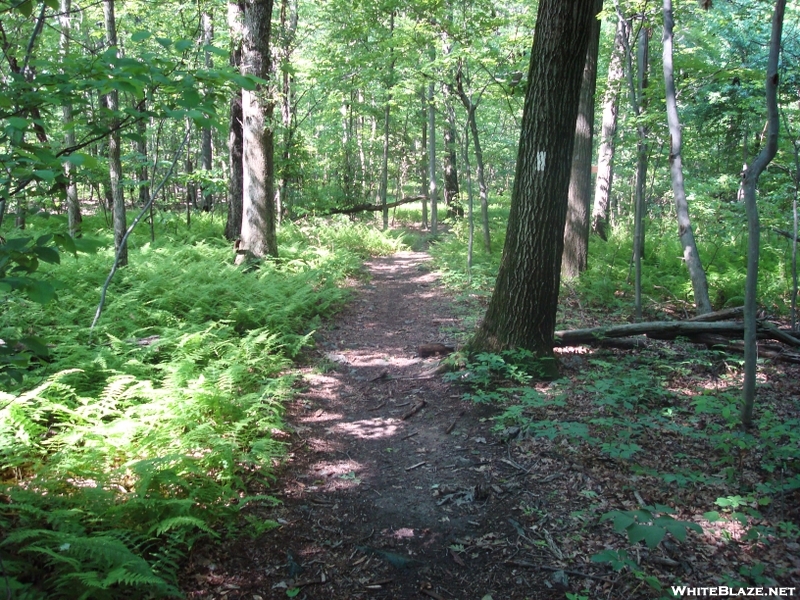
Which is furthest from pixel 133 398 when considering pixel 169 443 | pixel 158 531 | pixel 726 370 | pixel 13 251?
pixel 726 370

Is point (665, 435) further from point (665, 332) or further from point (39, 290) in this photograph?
point (39, 290)

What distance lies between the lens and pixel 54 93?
2473mm

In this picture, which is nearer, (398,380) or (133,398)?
(133,398)

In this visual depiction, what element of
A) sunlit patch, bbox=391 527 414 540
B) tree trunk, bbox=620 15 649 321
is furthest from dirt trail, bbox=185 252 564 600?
tree trunk, bbox=620 15 649 321

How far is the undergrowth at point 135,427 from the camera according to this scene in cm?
279

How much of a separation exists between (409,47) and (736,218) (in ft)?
25.5

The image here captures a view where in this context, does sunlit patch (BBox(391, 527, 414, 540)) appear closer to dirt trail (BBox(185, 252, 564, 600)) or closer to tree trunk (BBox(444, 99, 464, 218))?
dirt trail (BBox(185, 252, 564, 600))

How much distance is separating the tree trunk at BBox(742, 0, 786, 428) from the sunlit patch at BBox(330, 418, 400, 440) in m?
3.24

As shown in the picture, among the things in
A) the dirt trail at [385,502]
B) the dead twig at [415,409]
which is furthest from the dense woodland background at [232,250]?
the dead twig at [415,409]

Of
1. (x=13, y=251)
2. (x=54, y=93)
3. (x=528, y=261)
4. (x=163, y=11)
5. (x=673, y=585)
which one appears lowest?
(x=673, y=585)

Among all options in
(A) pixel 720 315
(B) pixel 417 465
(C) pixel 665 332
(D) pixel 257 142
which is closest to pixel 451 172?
(D) pixel 257 142

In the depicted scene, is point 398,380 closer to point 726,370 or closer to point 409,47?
point 726,370

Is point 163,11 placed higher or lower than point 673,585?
higher

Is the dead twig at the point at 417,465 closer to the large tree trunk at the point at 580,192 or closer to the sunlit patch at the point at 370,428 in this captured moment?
the sunlit patch at the point at 370,428
